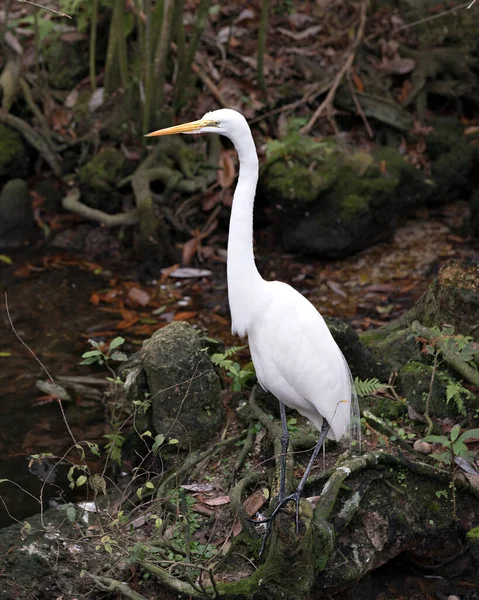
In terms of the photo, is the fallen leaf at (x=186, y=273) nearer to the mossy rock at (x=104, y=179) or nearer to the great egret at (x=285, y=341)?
the mossy rock at (x=104, y=179)

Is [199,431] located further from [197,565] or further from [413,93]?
[413,93]

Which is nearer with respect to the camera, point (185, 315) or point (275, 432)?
point (275, 432)

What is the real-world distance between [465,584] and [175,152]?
4.77 m

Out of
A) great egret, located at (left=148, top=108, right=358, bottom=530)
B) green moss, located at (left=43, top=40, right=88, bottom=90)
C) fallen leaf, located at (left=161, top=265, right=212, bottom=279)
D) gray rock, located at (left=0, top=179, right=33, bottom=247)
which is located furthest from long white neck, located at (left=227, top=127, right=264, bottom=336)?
green moss, located at (left=43, top=40, right=88, bottom=90)

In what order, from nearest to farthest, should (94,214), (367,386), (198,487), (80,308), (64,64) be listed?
(198,487)
(367,386)
(80,308)
(94,214)
(64,64)

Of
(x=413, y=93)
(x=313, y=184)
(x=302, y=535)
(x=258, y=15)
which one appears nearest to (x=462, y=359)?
(x=302, y=535)

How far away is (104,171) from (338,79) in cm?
249

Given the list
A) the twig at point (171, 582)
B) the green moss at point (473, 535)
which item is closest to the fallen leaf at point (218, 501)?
the twig at point (171, 582)

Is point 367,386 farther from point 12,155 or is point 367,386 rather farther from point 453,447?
point 12,155

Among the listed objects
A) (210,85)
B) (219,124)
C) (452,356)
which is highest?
(219,124)

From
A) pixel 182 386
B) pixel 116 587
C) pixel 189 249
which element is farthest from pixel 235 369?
pixel 189 249

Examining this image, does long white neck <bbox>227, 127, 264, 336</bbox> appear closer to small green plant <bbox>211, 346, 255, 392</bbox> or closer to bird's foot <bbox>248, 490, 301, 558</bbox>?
small green plant <bbox>211, 346, 255, 392</bbox>

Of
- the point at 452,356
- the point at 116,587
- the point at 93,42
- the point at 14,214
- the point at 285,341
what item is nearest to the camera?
the point at 116,587

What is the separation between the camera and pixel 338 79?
7.73 m
